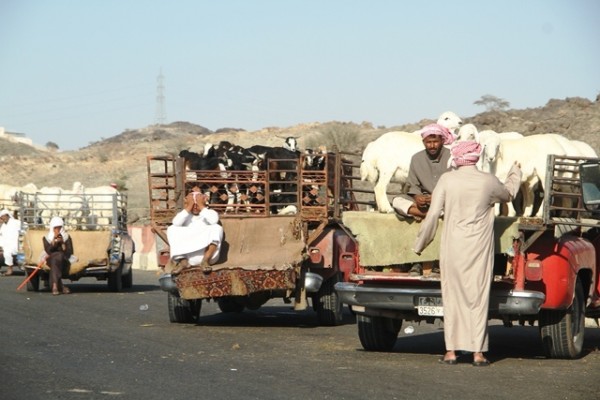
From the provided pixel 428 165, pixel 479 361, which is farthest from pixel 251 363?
pixel 428 165

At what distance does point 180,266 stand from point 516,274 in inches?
210

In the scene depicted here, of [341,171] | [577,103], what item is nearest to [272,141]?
[577,103]

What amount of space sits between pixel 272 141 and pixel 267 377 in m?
63.1

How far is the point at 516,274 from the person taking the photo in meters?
11.5

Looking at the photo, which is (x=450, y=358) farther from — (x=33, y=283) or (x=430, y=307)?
(x=33, y=283)

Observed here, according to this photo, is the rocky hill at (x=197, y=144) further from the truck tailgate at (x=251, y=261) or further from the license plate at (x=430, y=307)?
the license plate at (x=430, y=307)

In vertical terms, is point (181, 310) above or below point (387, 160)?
below

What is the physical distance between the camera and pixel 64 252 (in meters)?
23.2

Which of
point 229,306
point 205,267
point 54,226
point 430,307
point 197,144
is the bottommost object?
point 229,306

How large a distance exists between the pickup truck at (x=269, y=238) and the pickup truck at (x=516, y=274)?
112 inches

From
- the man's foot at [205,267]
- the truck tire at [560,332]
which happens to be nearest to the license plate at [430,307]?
the truck tire at [560,332]

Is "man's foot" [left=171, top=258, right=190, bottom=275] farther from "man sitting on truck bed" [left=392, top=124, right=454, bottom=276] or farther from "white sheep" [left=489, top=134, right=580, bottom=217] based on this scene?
"white sheep" [left=489, top=134, right=580, bottom=217]

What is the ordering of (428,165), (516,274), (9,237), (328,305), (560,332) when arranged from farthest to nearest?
(9,237) < (328,305) < (428,165) < (560,332) < (516,274)

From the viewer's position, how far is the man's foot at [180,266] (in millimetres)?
15337
